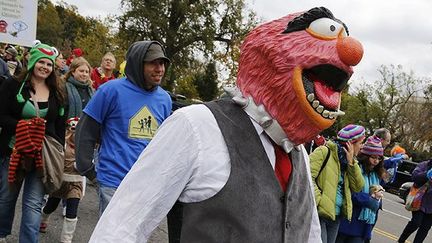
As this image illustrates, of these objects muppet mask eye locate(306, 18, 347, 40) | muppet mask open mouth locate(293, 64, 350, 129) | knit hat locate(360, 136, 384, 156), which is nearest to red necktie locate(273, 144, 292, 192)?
muppet mask open mouth locate(293, 64, 350, 129)

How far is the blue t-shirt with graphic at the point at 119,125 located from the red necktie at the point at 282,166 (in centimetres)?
175

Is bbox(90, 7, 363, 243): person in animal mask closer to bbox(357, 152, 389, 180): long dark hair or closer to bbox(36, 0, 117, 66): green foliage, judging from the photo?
bbox(357, 152, 389, 180): long dark hair

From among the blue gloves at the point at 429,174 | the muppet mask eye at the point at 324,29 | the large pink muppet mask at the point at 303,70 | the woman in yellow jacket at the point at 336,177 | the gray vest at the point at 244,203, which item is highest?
the muppet mask eye at the point at 324,29

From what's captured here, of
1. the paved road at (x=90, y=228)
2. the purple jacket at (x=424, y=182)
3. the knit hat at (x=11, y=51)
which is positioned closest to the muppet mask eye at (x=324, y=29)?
the paved road at (x=90, y=228)

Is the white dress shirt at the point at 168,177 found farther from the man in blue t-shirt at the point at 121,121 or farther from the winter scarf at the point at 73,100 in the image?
the winter scarf at the point at 73,100

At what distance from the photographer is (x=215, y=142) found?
56.9 inches

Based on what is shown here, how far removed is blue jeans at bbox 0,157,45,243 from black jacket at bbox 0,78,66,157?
0.59 feet

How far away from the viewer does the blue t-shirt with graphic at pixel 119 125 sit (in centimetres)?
318

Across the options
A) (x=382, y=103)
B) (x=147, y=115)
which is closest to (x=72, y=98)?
(x=147, y=115)

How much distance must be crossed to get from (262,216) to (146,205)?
34cm

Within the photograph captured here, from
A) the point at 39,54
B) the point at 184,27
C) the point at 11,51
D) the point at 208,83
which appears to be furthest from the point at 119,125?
the point at 208,83

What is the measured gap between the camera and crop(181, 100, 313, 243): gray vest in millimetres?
1400

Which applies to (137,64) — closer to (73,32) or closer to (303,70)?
(303,70)

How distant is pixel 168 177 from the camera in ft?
4.54
